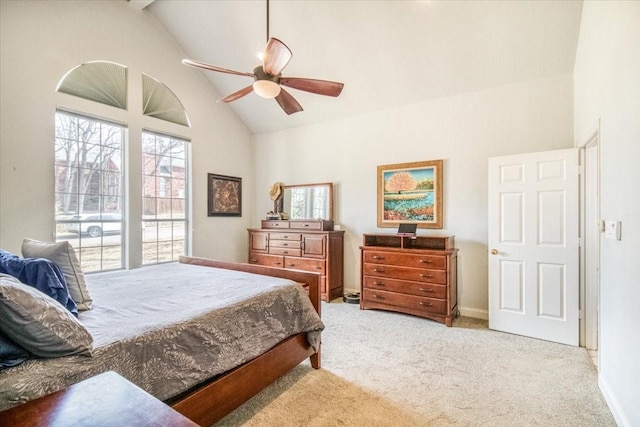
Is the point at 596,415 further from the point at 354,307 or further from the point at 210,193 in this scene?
the point at 210,193

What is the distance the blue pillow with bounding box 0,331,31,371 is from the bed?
1.0 inches

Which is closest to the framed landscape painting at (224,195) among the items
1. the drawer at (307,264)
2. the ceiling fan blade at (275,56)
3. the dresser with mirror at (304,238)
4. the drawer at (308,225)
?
the dresser with mirror at (304,238)

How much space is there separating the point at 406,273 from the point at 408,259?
175mm

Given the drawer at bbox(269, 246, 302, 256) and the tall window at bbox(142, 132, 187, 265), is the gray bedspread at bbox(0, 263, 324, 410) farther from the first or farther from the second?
the drawer at bbox(269, 246, 302, 256)

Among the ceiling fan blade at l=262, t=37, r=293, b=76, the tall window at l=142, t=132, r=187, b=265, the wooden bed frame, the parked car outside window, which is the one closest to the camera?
Result: the wooden bed frame

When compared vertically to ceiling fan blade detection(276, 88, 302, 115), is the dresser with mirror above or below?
below

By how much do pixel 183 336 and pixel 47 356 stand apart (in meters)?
0.52

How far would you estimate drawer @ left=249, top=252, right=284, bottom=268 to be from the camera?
485 cm

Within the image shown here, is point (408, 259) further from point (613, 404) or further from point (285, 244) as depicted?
point (613, 404)

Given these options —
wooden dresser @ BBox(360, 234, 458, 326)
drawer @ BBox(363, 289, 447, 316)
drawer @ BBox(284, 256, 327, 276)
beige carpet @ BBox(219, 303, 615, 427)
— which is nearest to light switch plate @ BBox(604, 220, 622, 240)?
beige carpet @ BBox(219, 303, 615, 427)

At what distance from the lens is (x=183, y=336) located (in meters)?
1.55

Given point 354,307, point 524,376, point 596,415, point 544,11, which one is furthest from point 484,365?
point 544,11

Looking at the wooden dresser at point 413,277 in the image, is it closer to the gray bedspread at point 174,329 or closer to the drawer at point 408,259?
the drawer at point 408,259

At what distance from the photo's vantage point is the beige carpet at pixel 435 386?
6.22ft
